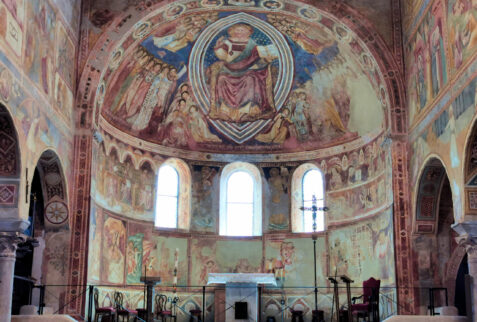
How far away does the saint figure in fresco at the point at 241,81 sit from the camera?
27372 millimetres

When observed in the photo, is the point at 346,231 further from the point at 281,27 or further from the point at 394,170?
the point at 281,27

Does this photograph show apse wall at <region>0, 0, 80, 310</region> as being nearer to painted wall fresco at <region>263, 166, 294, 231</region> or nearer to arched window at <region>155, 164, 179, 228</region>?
arched window at <region>155, 164, 179, 228</region>

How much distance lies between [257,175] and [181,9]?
8.36m

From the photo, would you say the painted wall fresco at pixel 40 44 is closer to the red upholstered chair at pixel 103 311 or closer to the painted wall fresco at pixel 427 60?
the red upholstered chair at pixel 103 311

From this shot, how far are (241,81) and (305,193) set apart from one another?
5.40 m

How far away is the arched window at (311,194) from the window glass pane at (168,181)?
5383 millimetres

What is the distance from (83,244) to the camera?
69.9 ft

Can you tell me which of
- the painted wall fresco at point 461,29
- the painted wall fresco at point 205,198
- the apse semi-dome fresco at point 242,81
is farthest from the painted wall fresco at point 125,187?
the painted wall fresco at point 461,29

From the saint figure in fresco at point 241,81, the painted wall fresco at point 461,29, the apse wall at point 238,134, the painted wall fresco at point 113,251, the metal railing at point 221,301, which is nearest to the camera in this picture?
the painted wall fresco at point 461,29

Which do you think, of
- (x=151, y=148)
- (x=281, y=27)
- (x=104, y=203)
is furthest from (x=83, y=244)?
(x=281, y=27)

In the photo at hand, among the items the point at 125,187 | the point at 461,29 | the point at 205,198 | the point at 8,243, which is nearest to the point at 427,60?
the point at 461,29

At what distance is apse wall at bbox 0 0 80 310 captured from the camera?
53.9 feet

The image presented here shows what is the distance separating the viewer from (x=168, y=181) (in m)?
28.4

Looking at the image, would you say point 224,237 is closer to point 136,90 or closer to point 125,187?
point 125,187
